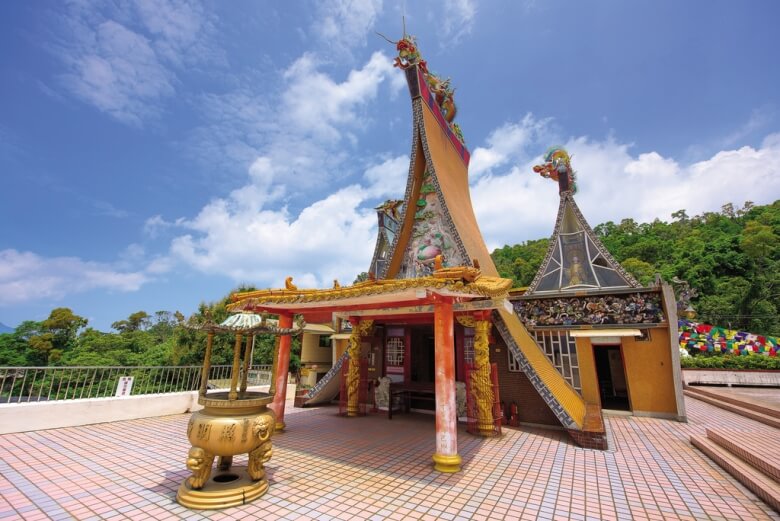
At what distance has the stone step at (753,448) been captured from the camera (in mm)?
4414

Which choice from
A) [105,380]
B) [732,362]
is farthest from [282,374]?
[732,362]

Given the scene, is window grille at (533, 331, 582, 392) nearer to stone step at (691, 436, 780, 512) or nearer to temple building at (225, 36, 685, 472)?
temple building at (225, 36, 685, 472)

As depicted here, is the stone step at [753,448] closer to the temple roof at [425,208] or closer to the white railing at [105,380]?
the temple roof at [425,208]

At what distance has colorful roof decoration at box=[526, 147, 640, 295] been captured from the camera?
9859 mm

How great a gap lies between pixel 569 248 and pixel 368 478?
9292 millimetres

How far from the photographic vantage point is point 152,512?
3420 mm

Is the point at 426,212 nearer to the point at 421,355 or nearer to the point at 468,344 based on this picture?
the point at 468,344

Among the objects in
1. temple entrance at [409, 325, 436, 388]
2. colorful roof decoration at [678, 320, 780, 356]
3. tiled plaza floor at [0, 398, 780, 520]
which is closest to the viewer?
tiled plaza floor at [0, 398, 780, 520]

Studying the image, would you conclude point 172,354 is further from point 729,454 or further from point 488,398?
point 729,454

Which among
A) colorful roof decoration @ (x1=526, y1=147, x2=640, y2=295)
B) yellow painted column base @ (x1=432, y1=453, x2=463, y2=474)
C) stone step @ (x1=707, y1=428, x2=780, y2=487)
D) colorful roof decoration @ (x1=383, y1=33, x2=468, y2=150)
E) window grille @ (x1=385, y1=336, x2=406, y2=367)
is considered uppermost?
colorful roof decoration @ (x1=383, y1=33, x2=468, y2=150)

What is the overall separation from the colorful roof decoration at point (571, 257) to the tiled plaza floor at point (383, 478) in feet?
14.2

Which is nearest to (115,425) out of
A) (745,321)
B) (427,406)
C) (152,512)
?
(152,512)

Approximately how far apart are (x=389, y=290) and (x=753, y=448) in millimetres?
5875

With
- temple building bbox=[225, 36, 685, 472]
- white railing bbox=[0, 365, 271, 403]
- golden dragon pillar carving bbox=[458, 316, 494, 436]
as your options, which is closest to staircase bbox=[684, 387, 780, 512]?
temple building bbox=[225, 36, 685, 472]
